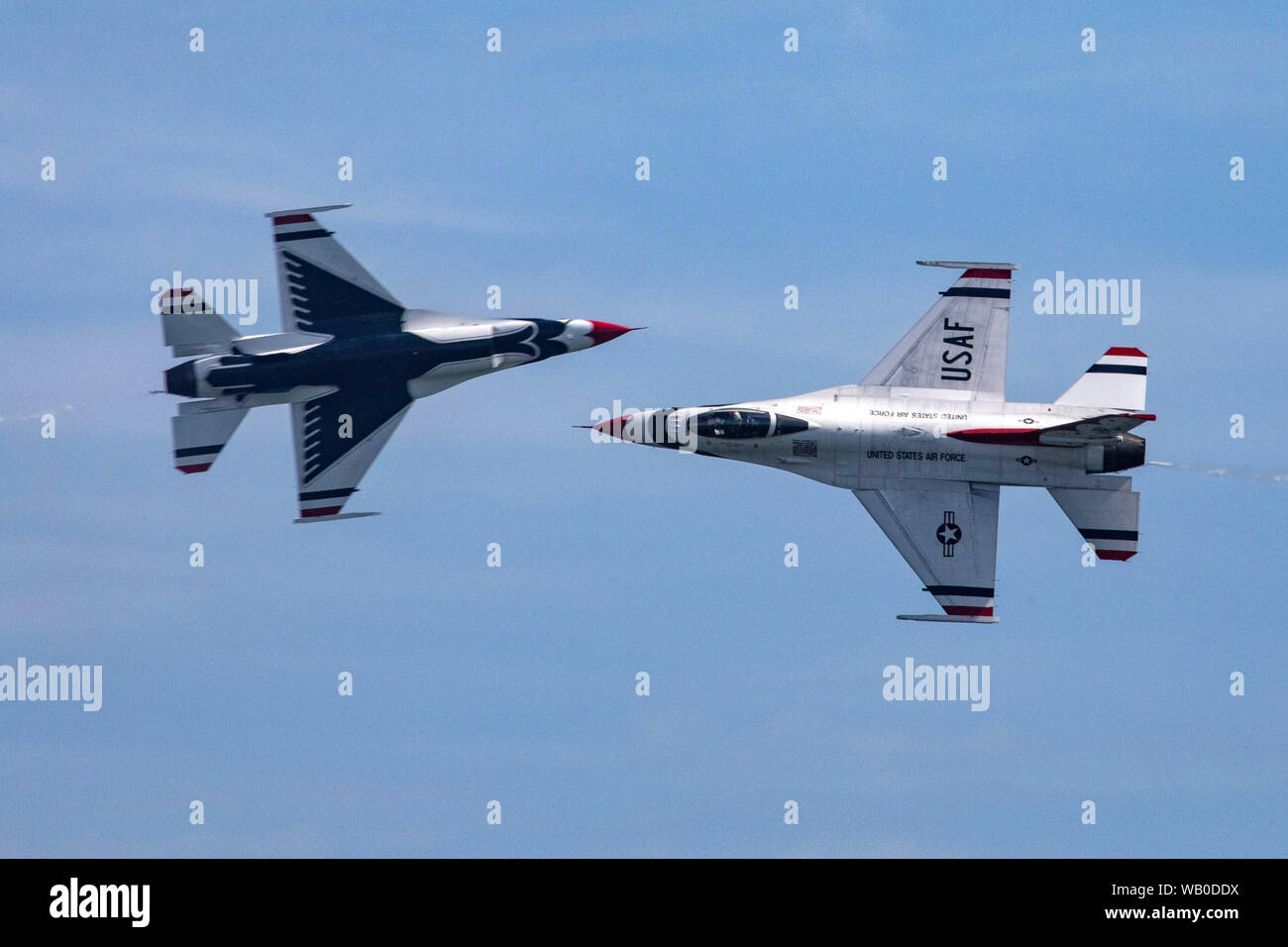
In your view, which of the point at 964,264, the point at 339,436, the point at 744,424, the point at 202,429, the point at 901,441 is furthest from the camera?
the point at 339,436

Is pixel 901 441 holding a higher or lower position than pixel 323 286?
lower

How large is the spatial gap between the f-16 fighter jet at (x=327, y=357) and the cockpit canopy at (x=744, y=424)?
4293 mm

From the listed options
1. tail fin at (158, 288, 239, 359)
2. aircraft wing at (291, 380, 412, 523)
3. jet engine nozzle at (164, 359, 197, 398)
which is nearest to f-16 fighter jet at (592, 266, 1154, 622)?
aircraft wing at (291, 380, 412, 523)

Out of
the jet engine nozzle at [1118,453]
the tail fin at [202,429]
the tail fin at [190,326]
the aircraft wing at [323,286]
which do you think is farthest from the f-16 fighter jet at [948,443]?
the tail fin at [190,326]

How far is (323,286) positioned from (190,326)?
3989mm

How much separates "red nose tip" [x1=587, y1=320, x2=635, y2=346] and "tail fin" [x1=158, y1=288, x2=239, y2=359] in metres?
10.4

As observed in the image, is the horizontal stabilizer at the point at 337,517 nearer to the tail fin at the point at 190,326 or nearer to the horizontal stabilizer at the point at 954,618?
the tail fin at the point at 190,326

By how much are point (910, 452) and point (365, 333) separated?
16.1 meters

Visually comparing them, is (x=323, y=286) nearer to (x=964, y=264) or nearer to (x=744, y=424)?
(x=744, y=424)

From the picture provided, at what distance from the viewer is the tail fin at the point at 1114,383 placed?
180ft

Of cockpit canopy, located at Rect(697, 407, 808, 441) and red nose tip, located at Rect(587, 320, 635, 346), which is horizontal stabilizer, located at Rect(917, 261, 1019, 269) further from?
red nose tip, located at Rect(587, 320, 635, 346)

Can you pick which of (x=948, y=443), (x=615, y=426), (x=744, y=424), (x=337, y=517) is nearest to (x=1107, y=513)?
(x=948, y=443)

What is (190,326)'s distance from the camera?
56.5 metres

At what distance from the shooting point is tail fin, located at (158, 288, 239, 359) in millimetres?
56438
